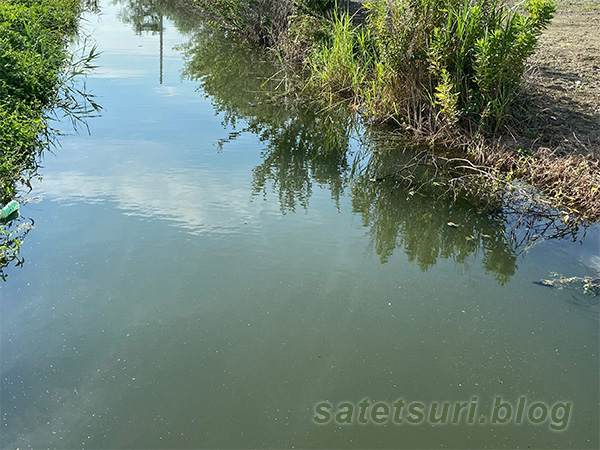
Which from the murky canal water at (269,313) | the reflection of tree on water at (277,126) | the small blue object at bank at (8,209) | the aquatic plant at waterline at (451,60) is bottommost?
the murky canal water at (269,313)

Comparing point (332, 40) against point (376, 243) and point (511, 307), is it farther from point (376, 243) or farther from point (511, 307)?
point (511, 307)

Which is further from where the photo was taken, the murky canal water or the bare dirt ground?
the bare dirt ground

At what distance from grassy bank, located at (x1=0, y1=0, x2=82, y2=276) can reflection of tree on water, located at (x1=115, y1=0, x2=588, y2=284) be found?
2.27 m

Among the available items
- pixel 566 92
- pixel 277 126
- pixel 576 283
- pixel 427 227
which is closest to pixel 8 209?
pixel 427 227

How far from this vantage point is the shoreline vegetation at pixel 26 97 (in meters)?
5.19

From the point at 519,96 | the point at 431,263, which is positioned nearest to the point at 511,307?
the point at 431,263

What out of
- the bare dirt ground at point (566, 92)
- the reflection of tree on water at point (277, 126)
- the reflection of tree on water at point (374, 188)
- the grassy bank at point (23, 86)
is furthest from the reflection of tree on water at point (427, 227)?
the grassy bank at point (23, 86)

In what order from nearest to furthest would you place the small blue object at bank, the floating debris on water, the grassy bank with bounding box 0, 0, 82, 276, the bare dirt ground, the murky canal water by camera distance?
the murky canal water
the floating debris on water
the small blue object at bank
the grassy bank with bounding box 0, 0, 82, 276
the bare dirt ground

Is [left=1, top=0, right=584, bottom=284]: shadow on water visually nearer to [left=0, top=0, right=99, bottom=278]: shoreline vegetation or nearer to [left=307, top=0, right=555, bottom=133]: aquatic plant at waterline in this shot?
[left=307, top=0, right=555, bottom=133]: aquatic plant at waterline

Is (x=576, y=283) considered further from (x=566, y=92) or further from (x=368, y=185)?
(x=566, y=92)

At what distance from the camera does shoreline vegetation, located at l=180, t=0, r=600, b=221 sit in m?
5.48

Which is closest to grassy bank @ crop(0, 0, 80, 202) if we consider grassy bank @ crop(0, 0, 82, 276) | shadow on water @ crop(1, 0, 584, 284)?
grassy bank @ crop(0, 0, 82, 276)

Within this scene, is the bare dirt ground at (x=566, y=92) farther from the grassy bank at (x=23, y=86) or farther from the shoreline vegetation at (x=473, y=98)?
the grassy bank at (x=23, y=86)

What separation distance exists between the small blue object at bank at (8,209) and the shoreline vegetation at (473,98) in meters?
4.18
